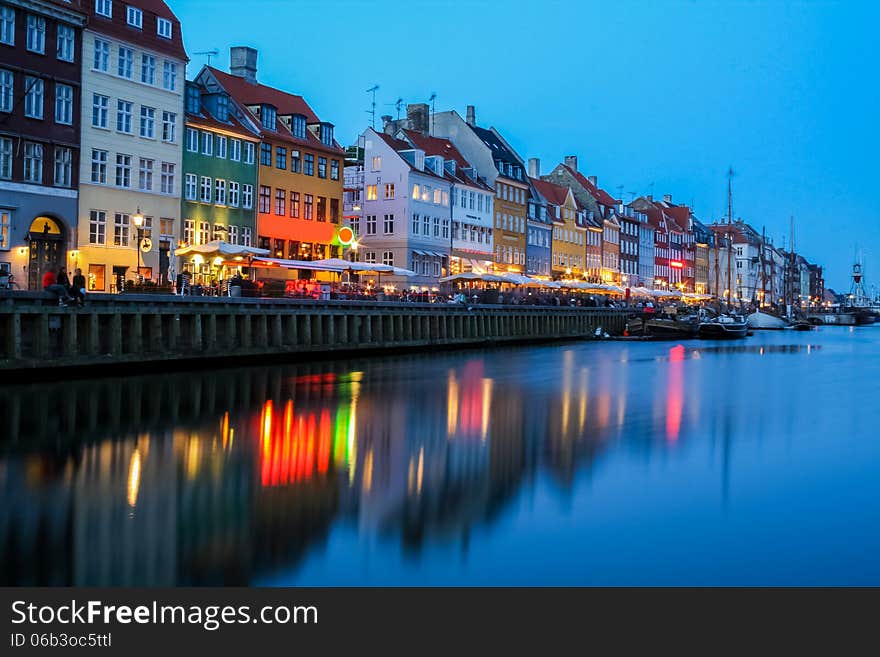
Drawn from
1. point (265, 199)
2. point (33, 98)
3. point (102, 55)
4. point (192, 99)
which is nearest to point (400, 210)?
point (265, 199)

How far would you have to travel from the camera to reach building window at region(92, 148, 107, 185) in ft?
144

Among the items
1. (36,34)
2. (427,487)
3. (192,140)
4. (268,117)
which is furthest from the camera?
(268,117)

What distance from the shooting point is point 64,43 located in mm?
41500

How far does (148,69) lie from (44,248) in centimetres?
1092

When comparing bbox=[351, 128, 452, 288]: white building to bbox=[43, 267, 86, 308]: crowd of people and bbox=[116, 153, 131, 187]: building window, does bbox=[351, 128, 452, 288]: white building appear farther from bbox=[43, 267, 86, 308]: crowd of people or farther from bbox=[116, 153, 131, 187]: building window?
bbox=[43, 267, 86, 308]: crowd of people

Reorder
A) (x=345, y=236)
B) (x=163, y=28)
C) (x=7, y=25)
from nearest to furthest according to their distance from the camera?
(x=7, y=25), (x=163, y=28), (x=345, y=236)

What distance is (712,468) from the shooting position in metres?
17.8

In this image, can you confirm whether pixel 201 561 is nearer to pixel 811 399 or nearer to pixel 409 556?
pixel 409 556

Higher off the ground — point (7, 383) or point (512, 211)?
point (512, 211)

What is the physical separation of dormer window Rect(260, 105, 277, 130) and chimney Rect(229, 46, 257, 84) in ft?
17.2

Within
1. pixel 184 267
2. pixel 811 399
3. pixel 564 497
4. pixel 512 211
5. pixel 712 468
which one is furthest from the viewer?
pixel 512 211

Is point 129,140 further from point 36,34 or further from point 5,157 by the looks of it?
point 5,157

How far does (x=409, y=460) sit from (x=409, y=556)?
21.1 ft

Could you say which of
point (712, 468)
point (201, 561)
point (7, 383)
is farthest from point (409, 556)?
point (7, 383)
